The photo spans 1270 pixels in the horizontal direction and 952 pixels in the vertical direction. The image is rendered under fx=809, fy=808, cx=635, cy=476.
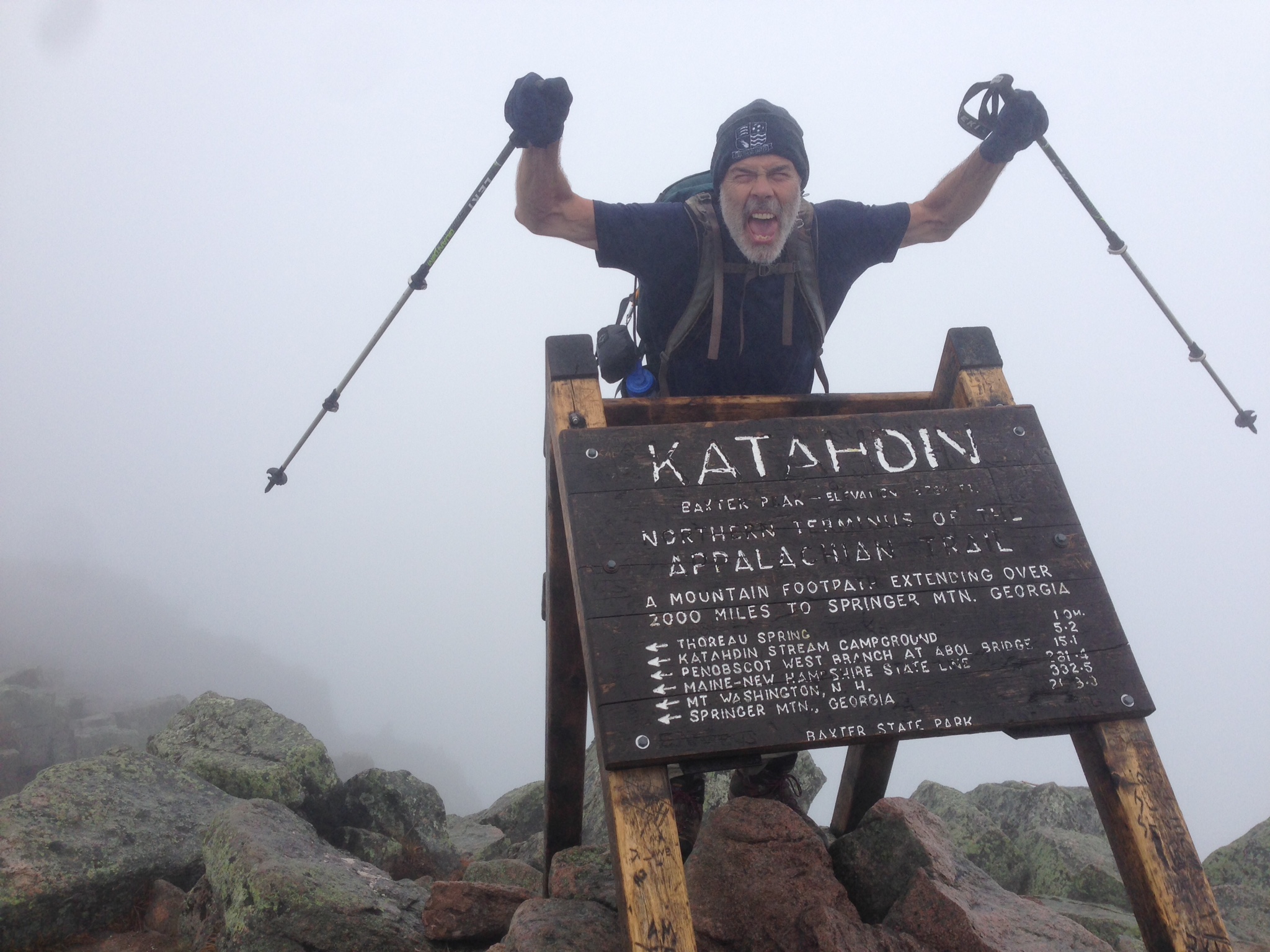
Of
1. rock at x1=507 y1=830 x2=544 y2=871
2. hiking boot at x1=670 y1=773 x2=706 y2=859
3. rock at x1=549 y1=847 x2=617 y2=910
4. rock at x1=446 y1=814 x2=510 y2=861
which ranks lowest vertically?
rock at x1=549 y1=847 x2=617 y2=910

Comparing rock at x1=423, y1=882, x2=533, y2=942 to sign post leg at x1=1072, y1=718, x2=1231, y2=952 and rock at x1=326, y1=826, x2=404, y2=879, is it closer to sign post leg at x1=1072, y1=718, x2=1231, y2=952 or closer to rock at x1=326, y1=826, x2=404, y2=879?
sign post leg at x1=1072, y1=718, x2=1231, y2=952

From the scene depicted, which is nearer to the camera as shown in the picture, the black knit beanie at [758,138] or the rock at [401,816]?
the black knit beanie at [758,138]

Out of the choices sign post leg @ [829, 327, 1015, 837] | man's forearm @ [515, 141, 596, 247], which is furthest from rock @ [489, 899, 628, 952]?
man's forearm @ [515, 141, 596, 247]

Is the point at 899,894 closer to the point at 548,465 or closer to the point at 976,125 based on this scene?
the point at 548,465

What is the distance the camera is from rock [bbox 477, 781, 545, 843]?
11.0m

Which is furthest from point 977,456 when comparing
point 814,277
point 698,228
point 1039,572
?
point 698,228

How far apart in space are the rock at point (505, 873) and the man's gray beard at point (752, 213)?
202 inches

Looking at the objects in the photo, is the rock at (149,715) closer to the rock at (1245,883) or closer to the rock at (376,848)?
the rock at (376,848)

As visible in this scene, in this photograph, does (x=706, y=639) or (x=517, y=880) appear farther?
(x=517, y=880)

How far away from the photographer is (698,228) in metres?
5.29

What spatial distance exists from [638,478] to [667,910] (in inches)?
68.2

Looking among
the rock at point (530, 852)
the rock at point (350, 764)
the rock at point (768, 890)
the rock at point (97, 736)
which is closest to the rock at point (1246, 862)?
the rock at point (768, 890)

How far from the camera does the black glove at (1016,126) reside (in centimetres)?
531

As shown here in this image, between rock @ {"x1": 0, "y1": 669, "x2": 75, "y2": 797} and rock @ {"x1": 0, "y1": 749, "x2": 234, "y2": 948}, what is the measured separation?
33.8 metres
